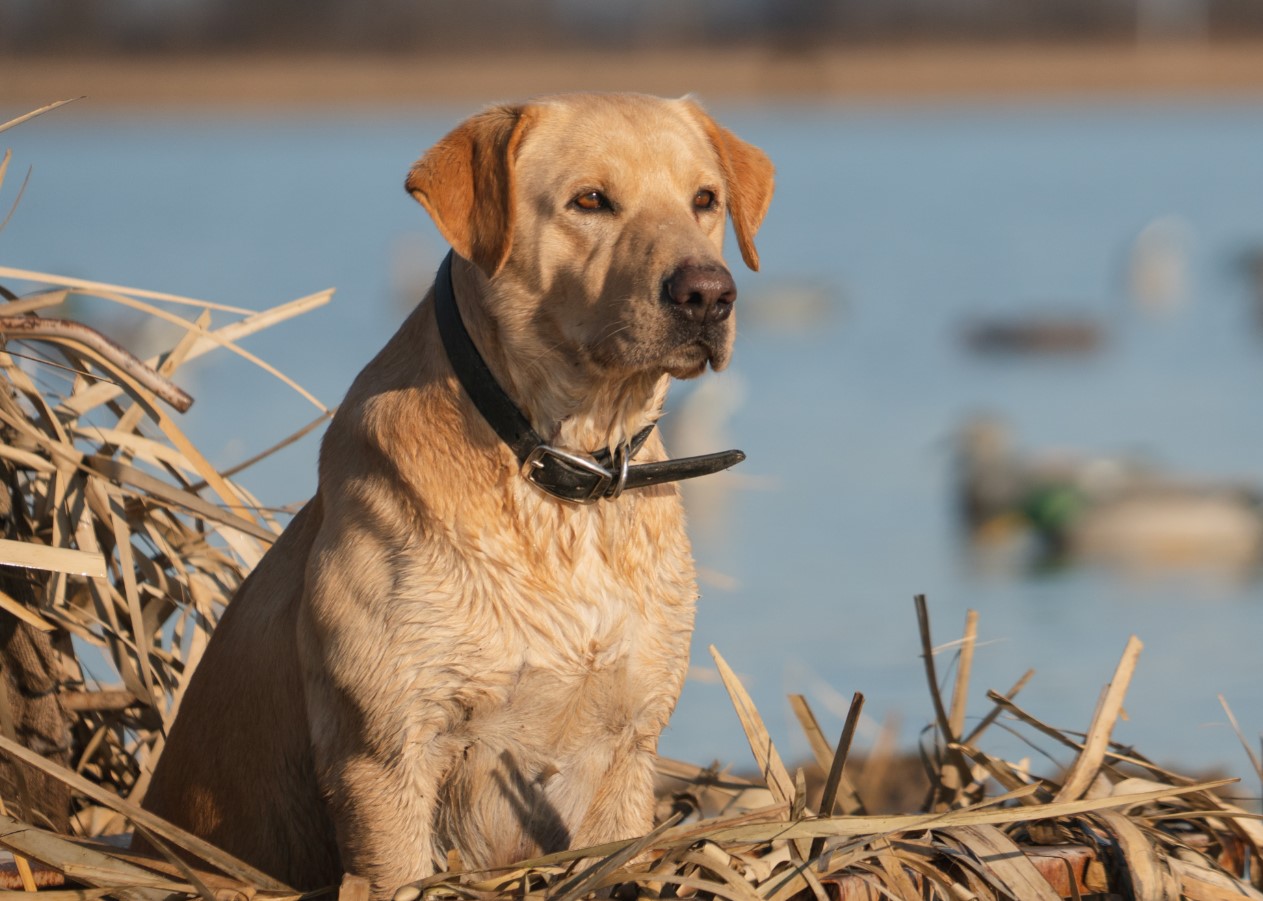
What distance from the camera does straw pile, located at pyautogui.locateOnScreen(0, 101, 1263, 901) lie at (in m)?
3.08

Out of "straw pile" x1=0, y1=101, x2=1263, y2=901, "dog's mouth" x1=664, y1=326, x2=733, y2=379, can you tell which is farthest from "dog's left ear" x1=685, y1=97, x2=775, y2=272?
"straw pile" x1=0, y1=101, x2=1263, y2=901

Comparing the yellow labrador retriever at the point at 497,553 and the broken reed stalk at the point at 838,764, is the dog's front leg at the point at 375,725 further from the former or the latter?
the broken reed stalk at the point at 838,764

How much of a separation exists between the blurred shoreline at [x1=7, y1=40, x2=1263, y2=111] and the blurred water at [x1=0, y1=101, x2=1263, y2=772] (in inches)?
83.1

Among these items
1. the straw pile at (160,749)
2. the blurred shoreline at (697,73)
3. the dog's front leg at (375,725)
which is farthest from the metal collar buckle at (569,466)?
the blurred shoreline at (697,73)

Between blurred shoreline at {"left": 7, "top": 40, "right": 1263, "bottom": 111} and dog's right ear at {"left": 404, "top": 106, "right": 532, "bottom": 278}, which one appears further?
blurred shoreline at {"left": 7, "top": 40, "right": 1263, "bottom": 111}

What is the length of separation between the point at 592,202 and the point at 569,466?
0.56m

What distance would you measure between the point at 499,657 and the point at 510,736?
6.9 inches

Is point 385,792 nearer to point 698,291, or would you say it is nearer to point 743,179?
point 698,291

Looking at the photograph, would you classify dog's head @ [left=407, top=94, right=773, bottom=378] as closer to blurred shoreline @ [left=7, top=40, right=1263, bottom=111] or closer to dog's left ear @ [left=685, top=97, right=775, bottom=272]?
dog's left ear @ [left=685, top=97, right=775, bottom=272]

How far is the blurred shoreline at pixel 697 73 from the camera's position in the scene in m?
35.1

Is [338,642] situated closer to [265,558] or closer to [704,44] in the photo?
[265,558]

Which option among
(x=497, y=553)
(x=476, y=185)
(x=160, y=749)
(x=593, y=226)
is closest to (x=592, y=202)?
(x=593, y=226)

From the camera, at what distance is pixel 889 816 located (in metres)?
3.15

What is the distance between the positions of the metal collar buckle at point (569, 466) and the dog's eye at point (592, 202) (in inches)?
19.9
